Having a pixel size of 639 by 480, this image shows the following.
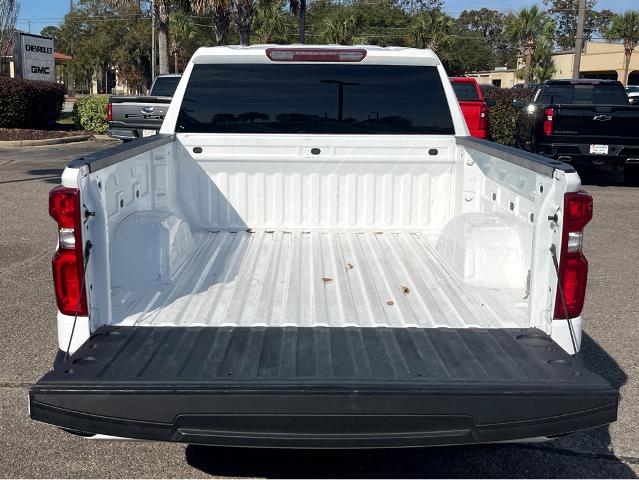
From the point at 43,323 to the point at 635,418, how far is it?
4.29 metres

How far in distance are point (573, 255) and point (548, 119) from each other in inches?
408

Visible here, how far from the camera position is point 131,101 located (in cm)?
1577

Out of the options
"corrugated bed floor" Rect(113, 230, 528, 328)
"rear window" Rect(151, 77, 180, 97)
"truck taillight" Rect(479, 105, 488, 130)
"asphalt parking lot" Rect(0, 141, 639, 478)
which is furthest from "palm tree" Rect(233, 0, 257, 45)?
"corrugated bed floor" Rect(113, 230, 528, 328)

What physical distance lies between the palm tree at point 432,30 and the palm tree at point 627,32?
50.1 feet

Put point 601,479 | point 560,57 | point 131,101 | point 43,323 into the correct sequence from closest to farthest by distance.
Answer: point 601,479 < point 43,323 < point 131,101 < point 560,57

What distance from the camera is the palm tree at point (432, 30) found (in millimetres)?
48750

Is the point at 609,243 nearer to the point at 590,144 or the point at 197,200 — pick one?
the point at 590,144

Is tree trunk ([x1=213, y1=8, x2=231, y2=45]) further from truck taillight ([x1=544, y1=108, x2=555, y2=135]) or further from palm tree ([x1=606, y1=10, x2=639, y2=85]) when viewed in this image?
palm tree ([x1=606, y1=10, x2=639, y2=85])

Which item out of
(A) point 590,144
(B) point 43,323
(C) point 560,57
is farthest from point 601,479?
(C) point 560,57

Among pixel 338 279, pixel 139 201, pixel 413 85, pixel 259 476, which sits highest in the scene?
pixel 413 85

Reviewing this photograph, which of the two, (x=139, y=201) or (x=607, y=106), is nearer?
(x=139, y=201)

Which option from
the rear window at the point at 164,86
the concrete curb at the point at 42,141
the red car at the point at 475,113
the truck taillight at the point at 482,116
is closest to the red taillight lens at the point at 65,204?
the red car at the point at 475,113

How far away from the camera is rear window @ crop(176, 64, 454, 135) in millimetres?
4957

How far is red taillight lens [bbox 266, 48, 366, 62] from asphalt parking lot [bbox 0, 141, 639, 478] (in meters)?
2.56
